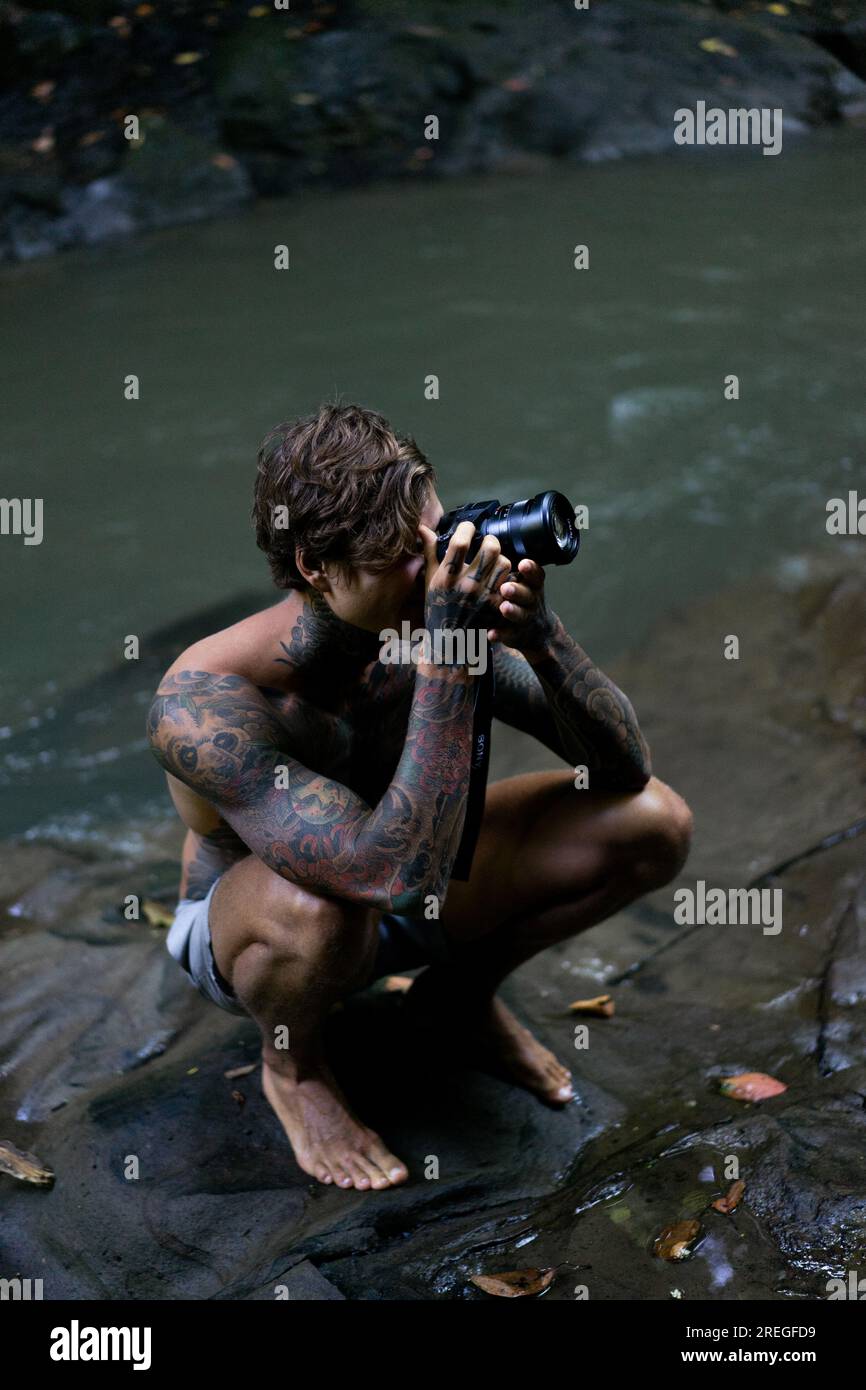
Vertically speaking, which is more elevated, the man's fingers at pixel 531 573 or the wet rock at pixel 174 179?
the wet rock at pixel 174 179

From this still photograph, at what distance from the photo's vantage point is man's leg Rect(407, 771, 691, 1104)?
224 cm

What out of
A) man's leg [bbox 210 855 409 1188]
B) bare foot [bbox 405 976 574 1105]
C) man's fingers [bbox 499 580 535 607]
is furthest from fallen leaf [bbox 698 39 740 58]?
man's leg [bbox 210 855 409 1188]

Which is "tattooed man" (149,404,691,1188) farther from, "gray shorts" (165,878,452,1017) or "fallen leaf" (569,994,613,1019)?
"fallen leaf" (569,994,613,1019)

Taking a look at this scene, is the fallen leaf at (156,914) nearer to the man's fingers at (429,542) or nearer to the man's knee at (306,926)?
the man's knee at (306,926)

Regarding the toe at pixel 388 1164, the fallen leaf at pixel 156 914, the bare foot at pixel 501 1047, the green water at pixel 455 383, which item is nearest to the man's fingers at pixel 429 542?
the bare foot at pixel 501 1047

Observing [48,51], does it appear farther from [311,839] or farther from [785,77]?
[311,839]

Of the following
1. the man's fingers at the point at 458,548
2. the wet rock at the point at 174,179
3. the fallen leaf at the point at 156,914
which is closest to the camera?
the man's fingers at the point at 458,548

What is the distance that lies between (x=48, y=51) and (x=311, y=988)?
9355 millimetres

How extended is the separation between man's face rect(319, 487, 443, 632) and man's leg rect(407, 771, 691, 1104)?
432 millimetres

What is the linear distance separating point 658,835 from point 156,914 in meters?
1.30

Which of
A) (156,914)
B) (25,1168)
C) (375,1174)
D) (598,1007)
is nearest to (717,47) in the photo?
(156,914)

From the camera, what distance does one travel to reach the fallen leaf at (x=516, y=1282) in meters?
1.81

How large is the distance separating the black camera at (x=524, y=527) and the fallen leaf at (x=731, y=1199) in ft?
3.15

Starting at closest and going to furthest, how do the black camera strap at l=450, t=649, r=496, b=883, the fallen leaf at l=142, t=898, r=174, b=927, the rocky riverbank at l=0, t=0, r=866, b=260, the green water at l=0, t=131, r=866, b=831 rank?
the black camera strap at l=450, t=649, r=496, b=883 < the fallen leaf at l=142, t=898, r=174, b=927 < the green water at l=0, t=131, r=866, b=831 < the rocky riverbank at l=0, t=0, r=866, b=260
